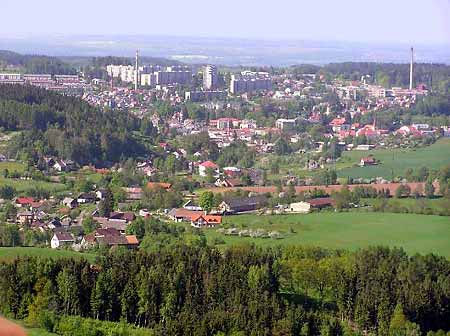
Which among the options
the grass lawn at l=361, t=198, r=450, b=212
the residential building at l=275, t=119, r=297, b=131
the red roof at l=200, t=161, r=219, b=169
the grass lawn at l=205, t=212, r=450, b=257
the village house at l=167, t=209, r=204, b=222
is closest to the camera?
the grass lawn at l=205, t=212, r=450, b=257

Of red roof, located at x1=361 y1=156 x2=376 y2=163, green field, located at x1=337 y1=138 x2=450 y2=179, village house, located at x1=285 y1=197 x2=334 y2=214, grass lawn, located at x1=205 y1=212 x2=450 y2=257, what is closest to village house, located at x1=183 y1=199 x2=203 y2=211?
grass lawn, located at x1=205 y1=212 x2=450 y2=257

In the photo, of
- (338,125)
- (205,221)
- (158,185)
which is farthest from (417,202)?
(338,125)

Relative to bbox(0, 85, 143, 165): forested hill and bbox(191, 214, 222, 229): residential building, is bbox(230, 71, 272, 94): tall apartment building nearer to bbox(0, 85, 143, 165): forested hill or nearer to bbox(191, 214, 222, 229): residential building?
bbox(0, 85, 143, 165): forested hill

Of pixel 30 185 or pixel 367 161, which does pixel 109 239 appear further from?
pixel 367 161

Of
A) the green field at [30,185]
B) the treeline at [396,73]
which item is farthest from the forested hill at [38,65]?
the green field at [30,185]

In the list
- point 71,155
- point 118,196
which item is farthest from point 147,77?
point 118,196

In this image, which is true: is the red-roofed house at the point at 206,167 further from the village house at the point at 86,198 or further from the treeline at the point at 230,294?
the treeline at the point at 230,294

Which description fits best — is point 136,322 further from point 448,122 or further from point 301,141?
point 448,122

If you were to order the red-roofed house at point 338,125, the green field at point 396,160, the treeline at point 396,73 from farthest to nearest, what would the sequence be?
the treeline at point 396,73, the red-roofed house at point 338,125, the green field at point 396,160
